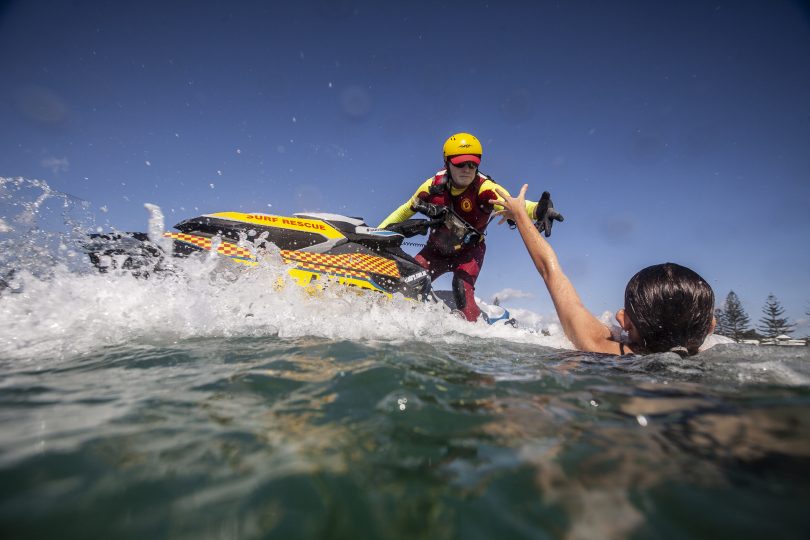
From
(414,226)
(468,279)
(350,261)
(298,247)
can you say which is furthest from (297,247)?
(468,279)

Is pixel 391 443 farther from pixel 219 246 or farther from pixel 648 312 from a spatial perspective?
pixel 219 246

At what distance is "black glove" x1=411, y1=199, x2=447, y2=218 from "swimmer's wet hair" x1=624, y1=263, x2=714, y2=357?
3.77 metres

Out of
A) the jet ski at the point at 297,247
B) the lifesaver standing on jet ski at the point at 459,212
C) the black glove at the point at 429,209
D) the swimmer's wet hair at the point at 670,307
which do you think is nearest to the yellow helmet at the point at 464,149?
the lifesaver standing on jet ski at the point at 459,212

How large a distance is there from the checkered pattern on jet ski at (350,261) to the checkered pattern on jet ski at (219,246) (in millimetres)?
480

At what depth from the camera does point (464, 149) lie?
5.97 m

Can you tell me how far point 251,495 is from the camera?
3.37ft

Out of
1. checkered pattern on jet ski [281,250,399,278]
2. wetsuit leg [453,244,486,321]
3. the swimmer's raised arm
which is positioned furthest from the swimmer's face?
the swimmer's raised arm

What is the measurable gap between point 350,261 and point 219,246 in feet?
5.42

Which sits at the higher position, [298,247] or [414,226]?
[414,226]

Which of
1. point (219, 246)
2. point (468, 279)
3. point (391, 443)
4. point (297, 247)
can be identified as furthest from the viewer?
point (468, 279)

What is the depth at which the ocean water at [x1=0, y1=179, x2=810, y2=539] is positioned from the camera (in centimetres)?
95

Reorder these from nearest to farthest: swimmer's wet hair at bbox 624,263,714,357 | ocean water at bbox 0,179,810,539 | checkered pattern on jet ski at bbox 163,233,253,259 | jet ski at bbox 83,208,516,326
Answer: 1. ocean water at bbox 0,179,810,539
2. swimmer's wet hair at bbox 624,263,714,357
3. jet ski at bbox 83,208,516,326
4. checkered pattern on jet ski at bbox 163,233,253,259

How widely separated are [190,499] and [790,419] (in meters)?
2.15

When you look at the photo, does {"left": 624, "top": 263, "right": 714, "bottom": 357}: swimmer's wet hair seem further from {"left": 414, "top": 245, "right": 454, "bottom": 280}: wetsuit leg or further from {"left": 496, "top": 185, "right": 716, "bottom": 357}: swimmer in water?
{"left": 414, "top": 245, "right": 454, "bottom": 280}: wetsuit leg
